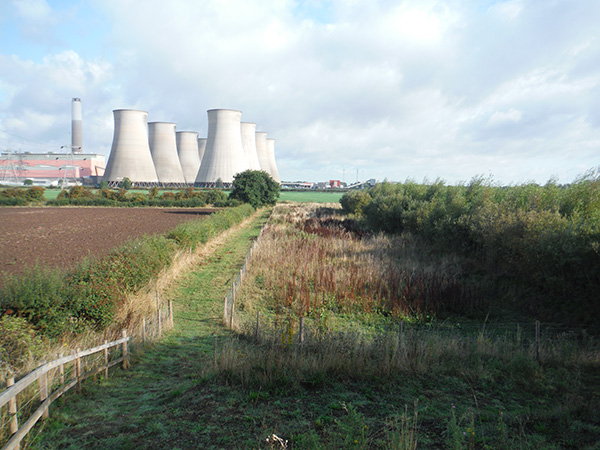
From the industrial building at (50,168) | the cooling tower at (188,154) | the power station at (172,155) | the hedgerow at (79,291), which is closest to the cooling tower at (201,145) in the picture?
the power station at (172,155)

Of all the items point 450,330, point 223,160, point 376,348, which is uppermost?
point 223,160

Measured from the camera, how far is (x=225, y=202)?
4128cm

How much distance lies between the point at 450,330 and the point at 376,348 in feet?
11.0

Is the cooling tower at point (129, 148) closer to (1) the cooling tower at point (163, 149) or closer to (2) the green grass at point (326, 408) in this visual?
(1) the cooling tower at point (163, 149)

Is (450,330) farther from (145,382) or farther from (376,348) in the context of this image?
(145,382)

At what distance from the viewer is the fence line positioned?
328cm

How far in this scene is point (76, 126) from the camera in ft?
287

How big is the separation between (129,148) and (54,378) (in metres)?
54.3

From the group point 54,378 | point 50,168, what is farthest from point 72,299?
point 50,168

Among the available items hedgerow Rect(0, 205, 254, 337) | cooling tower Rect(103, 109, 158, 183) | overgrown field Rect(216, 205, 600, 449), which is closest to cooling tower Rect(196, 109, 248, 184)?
cooling tower Rect(103, 109, 158, 183)

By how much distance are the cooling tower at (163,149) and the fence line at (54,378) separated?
57.6 metres

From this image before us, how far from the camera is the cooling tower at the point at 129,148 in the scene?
171 ft

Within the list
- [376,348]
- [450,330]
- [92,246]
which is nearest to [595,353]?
[450,330]

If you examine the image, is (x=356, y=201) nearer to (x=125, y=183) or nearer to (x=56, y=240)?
(x=56, y=240)
